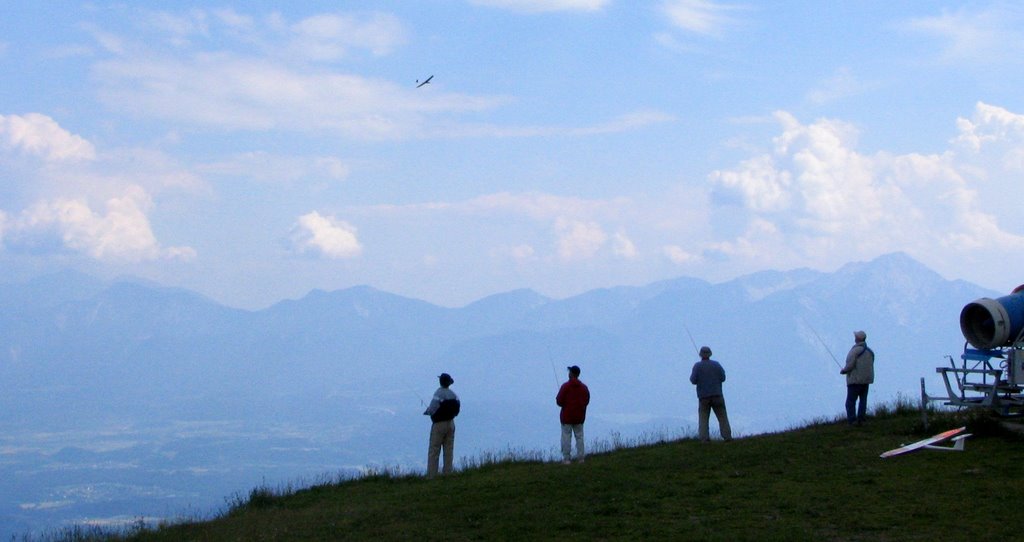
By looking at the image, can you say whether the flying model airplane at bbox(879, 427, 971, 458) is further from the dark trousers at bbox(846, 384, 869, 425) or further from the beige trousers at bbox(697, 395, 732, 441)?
the beige trousers at bbox(697, 395, 732, 441)

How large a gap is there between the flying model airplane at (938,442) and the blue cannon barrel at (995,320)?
1707 mm

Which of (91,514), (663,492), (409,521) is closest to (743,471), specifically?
(663,492)

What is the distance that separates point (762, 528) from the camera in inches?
462

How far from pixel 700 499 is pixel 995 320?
7444 millimetres

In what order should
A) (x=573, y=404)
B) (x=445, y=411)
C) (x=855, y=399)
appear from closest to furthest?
(x=573, y=404) < (x=445, y=411) < (x=855, y=399)

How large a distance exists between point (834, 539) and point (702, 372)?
9.40 meters

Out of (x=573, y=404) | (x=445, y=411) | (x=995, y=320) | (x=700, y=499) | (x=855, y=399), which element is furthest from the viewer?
(x=855, y=399)

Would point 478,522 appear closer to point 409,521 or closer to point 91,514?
point 409,521

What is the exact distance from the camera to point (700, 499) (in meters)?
13.8

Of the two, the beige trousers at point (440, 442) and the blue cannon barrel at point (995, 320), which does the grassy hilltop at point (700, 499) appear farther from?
the blue cannon barrel at point (995, 320)

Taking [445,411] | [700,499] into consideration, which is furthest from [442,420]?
[700,499]

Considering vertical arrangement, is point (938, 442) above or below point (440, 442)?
below

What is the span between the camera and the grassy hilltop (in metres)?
11.9

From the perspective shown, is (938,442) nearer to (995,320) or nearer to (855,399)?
(995,320)
